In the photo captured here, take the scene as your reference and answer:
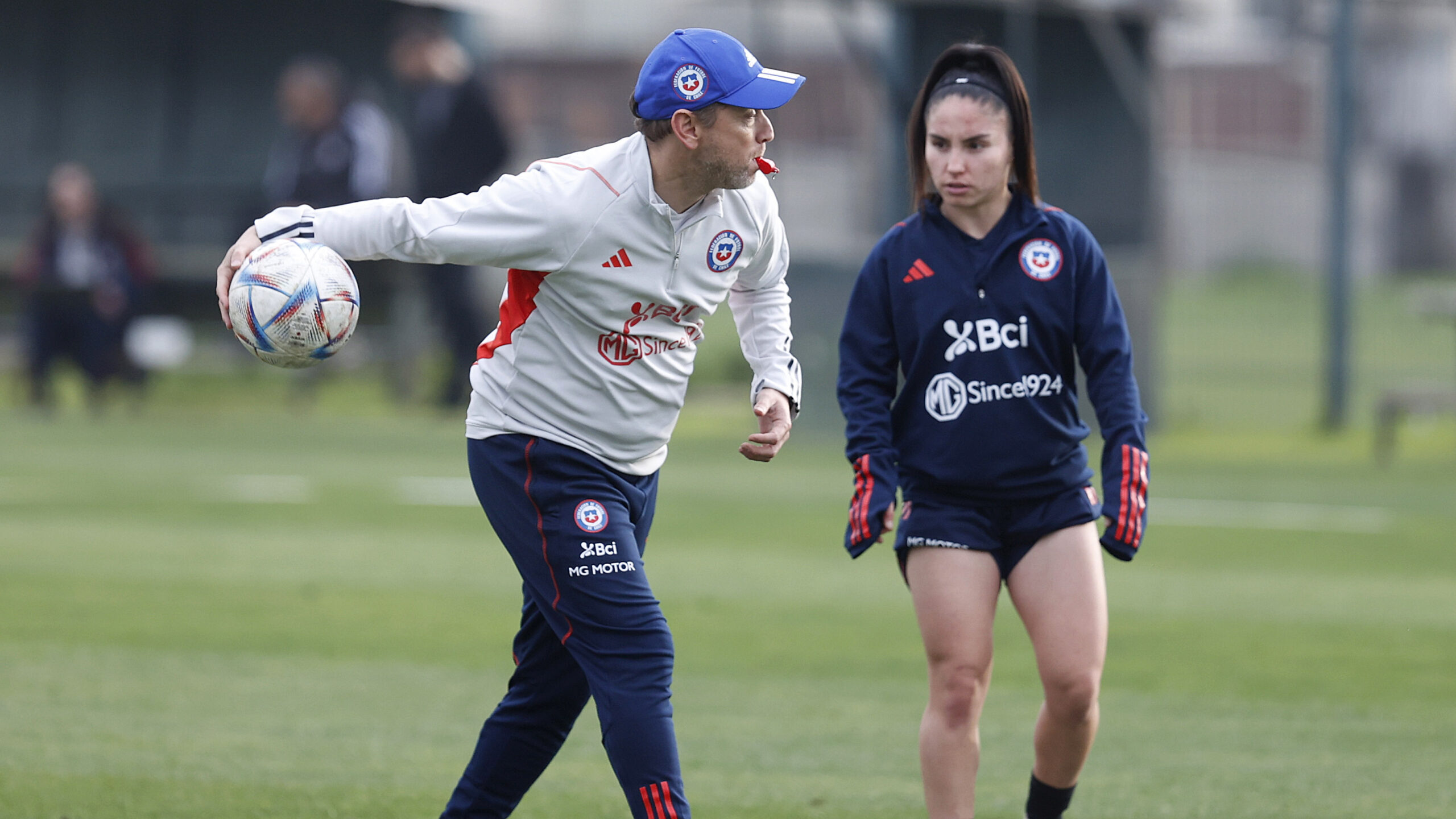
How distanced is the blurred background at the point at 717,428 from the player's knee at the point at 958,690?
95cm

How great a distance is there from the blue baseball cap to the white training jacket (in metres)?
0.14

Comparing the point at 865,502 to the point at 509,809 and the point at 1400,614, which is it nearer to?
the point at 509,809

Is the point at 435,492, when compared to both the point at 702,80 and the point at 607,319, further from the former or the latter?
the point at 702,80

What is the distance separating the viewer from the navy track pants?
3.93 m

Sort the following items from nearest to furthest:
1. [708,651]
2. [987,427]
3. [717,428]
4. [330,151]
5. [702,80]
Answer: [702,80] → [987,427] → [708,651] → [330,151] → [717,428]

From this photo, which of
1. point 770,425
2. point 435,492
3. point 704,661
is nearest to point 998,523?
point 770,425

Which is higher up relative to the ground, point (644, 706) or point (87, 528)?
point (644, 706)

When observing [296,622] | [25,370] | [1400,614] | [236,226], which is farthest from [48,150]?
[1400,614]

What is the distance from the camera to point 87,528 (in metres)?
11.0

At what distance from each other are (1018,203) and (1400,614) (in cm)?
480

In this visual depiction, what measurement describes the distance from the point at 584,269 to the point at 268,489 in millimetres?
9459

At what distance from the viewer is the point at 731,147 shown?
401cm

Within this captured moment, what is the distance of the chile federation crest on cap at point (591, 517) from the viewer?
4.05 meters

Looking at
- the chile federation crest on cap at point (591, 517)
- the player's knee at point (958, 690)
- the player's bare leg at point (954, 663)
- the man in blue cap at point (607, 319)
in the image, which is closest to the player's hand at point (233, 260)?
the man in blue cap at point (607, 319)
